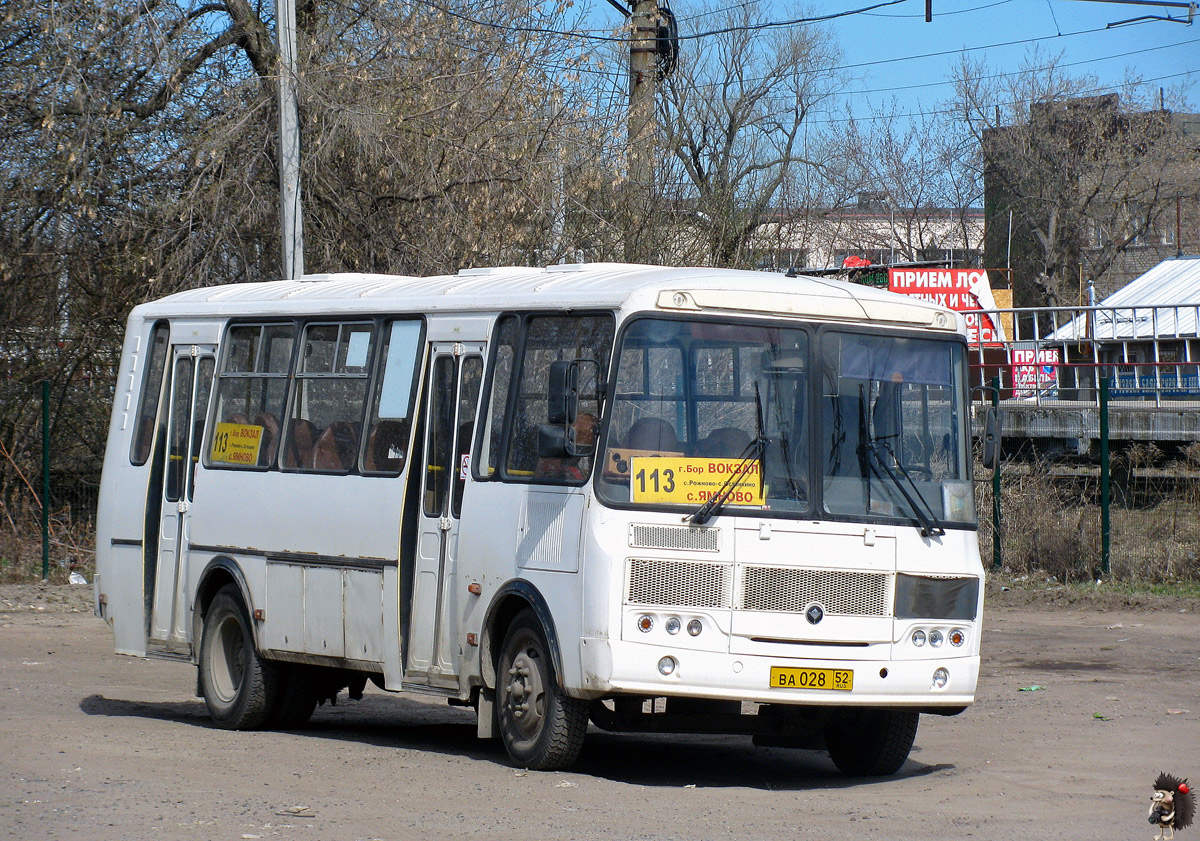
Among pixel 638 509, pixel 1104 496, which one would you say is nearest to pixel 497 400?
pixel 638 509

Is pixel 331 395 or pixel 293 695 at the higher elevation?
pixel 331 395

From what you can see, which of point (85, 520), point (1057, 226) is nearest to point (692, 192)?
point (85, 520)

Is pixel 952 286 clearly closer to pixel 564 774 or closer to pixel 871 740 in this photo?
pixel 871 740

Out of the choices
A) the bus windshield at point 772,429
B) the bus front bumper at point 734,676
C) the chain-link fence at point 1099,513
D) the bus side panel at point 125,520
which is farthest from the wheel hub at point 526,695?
the chain-link fence at point 1099,513

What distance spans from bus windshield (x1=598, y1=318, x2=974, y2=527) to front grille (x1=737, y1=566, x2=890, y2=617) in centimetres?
31

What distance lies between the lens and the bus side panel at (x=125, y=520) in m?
11.8

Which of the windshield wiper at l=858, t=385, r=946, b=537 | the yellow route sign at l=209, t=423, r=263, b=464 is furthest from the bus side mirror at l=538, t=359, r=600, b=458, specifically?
the yellow route sign at l=209, t=423, r=263, b=464

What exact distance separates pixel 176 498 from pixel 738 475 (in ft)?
16.6

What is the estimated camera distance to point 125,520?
1191 cm

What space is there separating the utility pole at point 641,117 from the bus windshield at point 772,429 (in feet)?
41.1

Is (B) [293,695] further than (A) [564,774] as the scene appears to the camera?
Yes

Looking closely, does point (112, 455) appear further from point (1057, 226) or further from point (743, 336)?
point (1057, 226)

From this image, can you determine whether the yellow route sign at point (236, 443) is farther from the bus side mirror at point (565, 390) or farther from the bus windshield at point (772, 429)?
the bus windshield at point (772, 429)

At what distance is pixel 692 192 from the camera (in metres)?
24.3
